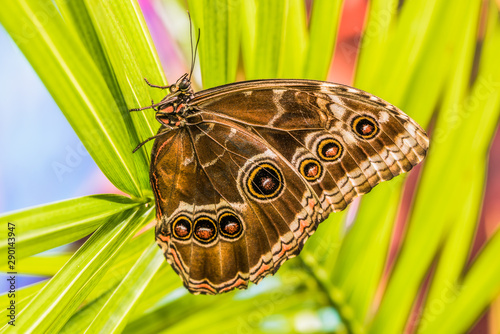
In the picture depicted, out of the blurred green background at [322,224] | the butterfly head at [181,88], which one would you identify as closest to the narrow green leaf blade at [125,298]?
the blurred green background at [322,224]

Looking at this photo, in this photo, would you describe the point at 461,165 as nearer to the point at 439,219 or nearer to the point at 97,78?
the point at 439,219

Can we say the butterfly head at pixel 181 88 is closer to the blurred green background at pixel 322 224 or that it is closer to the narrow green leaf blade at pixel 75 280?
the blurred green background at pixel 322 224

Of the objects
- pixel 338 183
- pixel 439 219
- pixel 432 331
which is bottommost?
pixel 432 331

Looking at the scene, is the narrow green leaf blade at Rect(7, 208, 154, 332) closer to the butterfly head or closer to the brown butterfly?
the brown butterfly

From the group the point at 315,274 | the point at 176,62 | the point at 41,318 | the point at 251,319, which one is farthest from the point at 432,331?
the point at 176,62

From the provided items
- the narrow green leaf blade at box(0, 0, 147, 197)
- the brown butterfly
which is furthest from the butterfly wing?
the narrow green leaf blade at box(0, 0, 147, 197)

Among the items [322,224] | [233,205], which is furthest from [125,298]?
[322,224]
